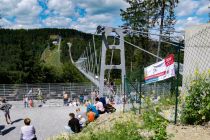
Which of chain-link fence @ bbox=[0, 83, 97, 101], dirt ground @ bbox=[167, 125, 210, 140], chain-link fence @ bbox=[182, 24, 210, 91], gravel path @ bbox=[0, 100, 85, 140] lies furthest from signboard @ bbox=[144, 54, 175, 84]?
chain-link fence @ bbox=[0, 83, 97, 101]

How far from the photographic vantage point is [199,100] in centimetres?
815

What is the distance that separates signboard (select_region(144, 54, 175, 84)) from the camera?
848 cm

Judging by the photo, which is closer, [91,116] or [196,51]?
[196,51]

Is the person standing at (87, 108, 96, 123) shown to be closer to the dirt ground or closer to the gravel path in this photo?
the gravel path

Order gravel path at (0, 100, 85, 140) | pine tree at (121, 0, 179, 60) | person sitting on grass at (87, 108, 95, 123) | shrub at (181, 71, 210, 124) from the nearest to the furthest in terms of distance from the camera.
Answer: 1. shrub at (181, 71, 210, 124)
2. person sitting on grass at (87, 108, 95, 123)
3. gravel path at (0, 100, 85, 140)
4. pine tree at (121, 0, 179, 60)

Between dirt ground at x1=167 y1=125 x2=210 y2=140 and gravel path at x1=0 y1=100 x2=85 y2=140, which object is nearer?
dirt ground at x1=167 y1=125 x2=210 y2=140

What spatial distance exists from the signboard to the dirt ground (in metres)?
1.10

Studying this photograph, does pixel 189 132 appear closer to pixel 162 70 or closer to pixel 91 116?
pixel 162 70

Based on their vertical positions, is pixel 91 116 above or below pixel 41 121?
above

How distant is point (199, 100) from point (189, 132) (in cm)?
85

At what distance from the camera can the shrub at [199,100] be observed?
8.00 metres

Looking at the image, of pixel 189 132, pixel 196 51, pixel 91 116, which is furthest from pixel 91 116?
pixel 189 132

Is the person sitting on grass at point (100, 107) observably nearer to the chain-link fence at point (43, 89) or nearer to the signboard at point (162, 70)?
the signboard at point (162, 70)

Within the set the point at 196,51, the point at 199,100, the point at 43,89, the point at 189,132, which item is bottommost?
the point at 43,89
